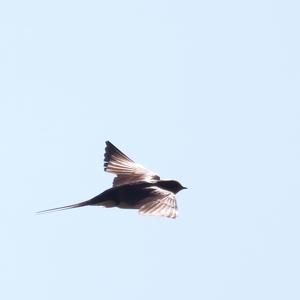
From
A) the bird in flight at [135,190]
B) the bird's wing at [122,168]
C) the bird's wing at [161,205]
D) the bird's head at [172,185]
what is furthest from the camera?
the bird's wing at [122,168]

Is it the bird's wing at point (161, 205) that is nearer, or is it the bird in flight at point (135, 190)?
the bird's wing at point (161, 205)

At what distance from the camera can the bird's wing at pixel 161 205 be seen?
23.8m

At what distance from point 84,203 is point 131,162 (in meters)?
3.05

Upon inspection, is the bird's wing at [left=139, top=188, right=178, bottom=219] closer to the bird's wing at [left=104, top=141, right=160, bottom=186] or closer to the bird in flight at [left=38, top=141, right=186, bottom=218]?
the bird in flight at [left=38, top=141, right=186, bottom=218]

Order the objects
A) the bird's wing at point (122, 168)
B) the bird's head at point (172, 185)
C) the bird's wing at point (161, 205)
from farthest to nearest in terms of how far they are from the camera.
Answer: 1. the bird's wing at point (122, 168)
2. the bird's head at point (172, 185)
3. the bird's wing at point (161, 205)

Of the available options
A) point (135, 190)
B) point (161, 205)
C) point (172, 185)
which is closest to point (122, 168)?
point (172, 185)

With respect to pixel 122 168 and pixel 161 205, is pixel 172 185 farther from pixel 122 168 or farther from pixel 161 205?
pixel 161 205

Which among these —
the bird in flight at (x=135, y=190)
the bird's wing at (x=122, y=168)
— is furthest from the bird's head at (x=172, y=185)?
the bird's wing at (x=122, y=168)

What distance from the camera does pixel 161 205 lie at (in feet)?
80.1

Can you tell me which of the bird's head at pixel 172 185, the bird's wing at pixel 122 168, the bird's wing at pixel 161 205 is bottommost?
the bird's wing at pixel 161 205

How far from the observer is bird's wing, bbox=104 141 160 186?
28.4 meters

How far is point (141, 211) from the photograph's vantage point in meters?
24.1

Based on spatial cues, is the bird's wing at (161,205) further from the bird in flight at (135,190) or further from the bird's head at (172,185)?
the bird's head at (172,185)

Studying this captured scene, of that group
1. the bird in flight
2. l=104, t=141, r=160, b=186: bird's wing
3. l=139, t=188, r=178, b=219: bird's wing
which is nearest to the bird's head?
the bird in flight
